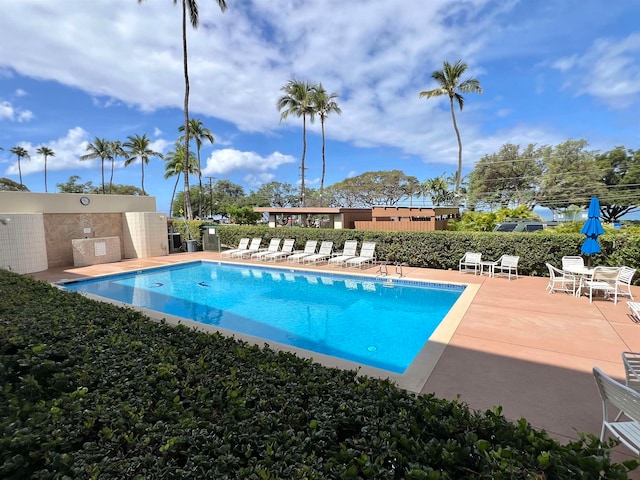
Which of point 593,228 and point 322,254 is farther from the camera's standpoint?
point 322,254

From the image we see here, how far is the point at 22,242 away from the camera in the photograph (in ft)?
41.0

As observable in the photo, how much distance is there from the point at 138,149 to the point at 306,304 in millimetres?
43726

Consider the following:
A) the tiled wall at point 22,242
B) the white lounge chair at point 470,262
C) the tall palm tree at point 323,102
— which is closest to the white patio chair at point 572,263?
the white lounge chair at point 470,262

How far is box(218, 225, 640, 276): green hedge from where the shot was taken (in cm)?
925

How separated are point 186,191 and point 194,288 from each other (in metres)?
12.2

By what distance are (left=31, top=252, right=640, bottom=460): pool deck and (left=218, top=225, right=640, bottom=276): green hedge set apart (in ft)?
4.18

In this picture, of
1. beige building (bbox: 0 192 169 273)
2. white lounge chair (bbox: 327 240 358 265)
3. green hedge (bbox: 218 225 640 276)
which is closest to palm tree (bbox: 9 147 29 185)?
beige building (bbox: 0 192 169 273)

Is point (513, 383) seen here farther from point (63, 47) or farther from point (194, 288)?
point (63, 47)

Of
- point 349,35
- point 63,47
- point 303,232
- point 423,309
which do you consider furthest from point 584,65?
point 63,47

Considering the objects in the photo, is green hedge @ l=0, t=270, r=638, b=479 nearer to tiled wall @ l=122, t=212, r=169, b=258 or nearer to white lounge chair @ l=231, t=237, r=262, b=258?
white lounge chair @ l=231, t=237, r=262, b=258

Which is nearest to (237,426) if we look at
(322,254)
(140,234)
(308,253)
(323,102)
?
(322,254)

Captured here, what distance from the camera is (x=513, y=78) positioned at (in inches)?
785

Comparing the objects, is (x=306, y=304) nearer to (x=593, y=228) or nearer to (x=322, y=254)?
(x=322, y=254)

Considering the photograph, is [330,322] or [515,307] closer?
[515,307]
